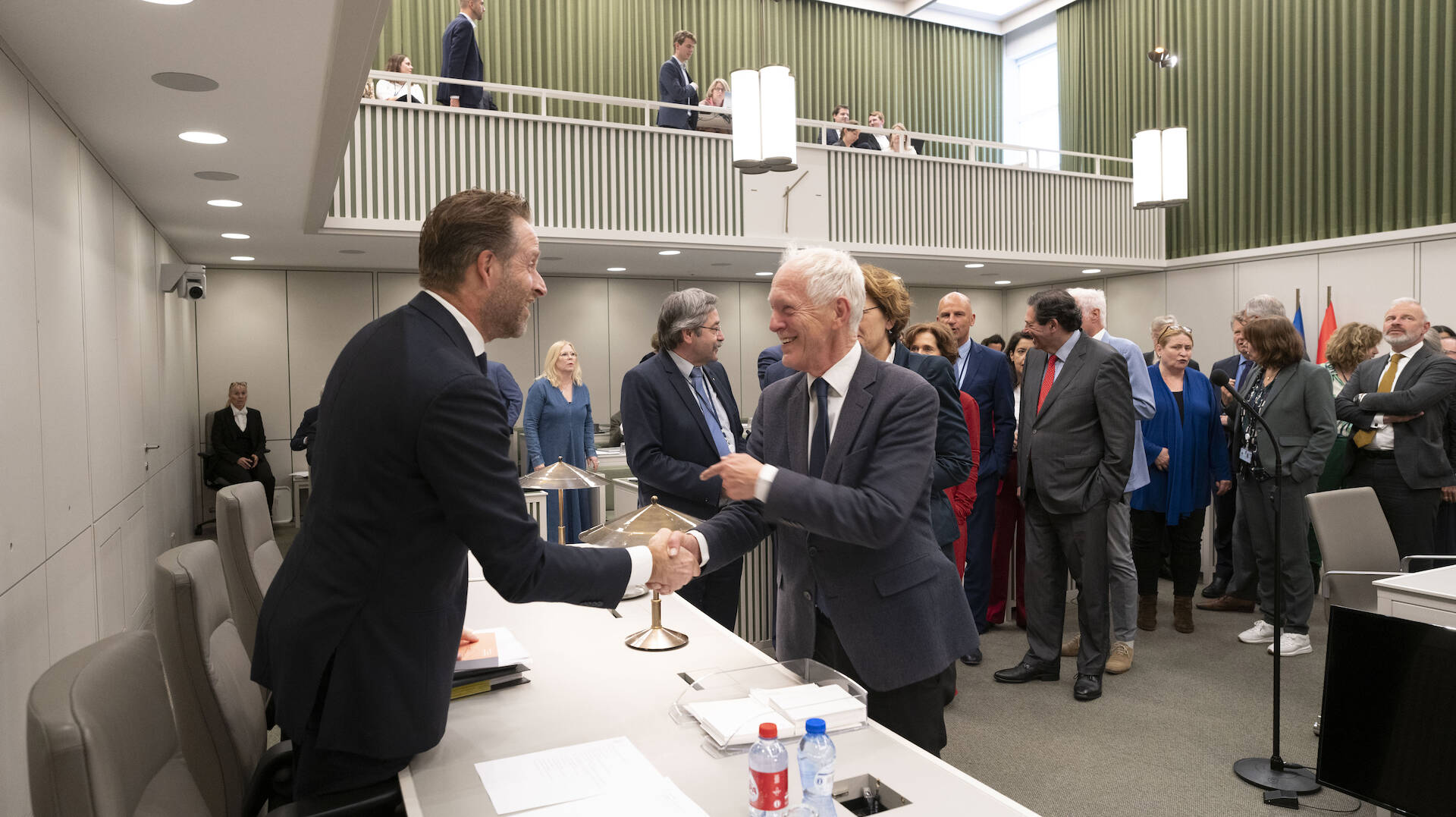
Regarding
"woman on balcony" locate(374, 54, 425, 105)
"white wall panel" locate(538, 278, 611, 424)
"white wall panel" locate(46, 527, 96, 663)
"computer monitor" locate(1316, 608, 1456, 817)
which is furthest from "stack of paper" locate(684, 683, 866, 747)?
"white wall panel" locate(538, 278, 611, 424)

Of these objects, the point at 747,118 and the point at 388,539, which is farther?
the point at 747,118

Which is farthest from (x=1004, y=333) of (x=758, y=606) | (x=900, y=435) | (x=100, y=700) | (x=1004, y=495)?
(x=100, y=700)

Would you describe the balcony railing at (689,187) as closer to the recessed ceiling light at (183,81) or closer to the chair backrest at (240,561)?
the recessed ceiling light at (183,81)

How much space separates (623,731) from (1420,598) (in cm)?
258

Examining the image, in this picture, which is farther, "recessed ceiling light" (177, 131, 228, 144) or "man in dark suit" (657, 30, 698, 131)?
"man in dark suit" (657, 30, 698, 131)

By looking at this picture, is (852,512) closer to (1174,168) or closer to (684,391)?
(684,391)

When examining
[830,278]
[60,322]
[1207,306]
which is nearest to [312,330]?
[60,322]

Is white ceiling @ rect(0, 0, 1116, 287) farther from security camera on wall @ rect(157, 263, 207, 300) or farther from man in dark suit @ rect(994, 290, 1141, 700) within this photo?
man in dark suit @ rect(994, 290, 1141, 700)

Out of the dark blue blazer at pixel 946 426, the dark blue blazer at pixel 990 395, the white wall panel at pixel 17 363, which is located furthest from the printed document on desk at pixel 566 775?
the dark blue blazer at pixel 990 395

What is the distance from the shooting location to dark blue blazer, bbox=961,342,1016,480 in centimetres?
475

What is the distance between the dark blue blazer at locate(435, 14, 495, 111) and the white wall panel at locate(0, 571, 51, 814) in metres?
6.01

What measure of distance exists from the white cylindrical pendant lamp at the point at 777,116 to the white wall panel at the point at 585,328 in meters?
6.01

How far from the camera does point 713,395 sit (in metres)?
3.51

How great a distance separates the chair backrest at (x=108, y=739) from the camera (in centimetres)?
114
